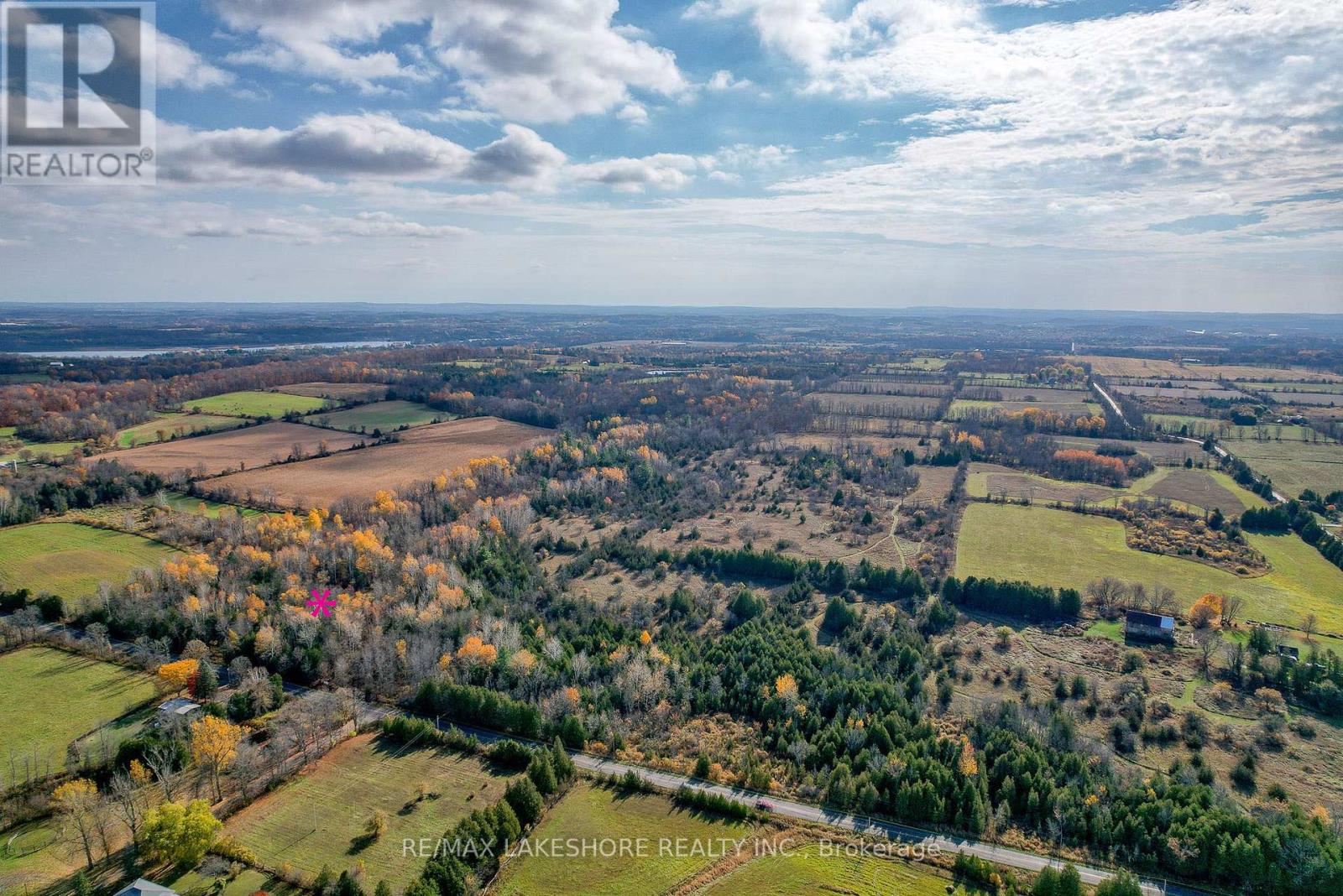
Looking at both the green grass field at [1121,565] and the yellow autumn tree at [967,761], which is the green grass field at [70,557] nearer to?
the yellow autumn tree at [967,761]

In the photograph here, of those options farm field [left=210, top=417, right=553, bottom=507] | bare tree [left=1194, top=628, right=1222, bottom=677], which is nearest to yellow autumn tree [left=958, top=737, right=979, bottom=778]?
bare tree [left=1194, top=628, right=1222, bottom=677]

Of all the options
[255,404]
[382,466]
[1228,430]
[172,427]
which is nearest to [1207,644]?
[382,466]

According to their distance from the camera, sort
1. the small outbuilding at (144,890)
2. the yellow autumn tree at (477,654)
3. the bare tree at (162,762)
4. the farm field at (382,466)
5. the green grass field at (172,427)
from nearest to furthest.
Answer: the small outbuilding at (144,890) < the bare tree at (162,762) < the yellow autumn tree at (477,654) < the farm field at (382,466) < the green grass field at (172,427)

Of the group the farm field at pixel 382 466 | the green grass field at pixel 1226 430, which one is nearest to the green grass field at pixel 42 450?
the farm field at pixel 382 466

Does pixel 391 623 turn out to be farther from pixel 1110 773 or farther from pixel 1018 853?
pixel 1110 773

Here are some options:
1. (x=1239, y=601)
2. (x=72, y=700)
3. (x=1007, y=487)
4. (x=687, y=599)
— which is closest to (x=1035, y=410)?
(x=1007, y=487)
